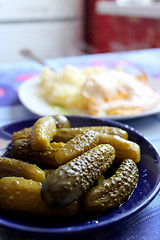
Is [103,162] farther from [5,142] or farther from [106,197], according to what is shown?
[5,142]

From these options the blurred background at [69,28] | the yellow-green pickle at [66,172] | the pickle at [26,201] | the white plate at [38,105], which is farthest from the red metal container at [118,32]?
the pickle at [26,201]

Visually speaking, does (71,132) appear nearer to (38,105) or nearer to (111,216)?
(111,216)

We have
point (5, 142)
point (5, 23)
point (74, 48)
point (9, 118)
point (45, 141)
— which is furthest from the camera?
point (74, 48)

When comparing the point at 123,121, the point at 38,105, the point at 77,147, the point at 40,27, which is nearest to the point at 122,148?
the point at 77,147

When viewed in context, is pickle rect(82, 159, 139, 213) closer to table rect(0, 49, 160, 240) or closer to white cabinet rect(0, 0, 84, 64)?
table rect(0, 49, 160, 240)

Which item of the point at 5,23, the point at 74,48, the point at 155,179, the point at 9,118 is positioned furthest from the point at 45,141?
the point at 74,48

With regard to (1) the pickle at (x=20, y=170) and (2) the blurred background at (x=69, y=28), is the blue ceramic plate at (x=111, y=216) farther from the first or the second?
(2) the blurred background at (x=69, y=28)

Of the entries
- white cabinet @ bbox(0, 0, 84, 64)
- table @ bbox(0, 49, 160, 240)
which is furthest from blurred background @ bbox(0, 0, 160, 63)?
table @ bbox(0, 49, 160, 240)
